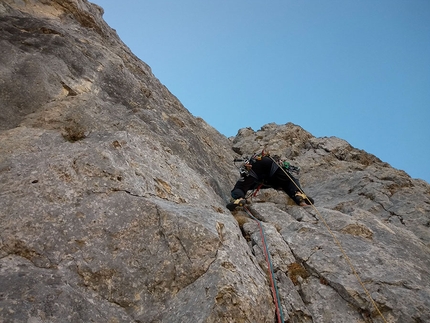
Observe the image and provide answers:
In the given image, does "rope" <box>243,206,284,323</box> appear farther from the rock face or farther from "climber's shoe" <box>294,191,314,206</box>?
"climber's shoe" <box>294,191,314,206</box>

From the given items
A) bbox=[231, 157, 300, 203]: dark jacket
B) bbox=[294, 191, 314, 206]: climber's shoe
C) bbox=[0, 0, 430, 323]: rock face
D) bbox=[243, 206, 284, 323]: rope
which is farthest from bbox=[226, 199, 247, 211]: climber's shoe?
bbox=[294, 191, 314, 206]: climber's shoe

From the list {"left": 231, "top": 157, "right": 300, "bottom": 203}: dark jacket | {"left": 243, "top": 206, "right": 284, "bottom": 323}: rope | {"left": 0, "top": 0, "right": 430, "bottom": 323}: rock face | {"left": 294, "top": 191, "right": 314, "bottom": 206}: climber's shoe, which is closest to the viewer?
{"left": 0, "top": 0, "right": 430, "bottom": 323}: rock face

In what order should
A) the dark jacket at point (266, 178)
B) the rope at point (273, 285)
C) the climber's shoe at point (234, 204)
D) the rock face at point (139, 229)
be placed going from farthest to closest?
the dark jacket at point (266, 178) → the climber's shoe at point (234, 204) → the rope at point (273, 285) → the rock face at point (139, 229)

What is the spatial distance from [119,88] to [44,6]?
6.48 meters

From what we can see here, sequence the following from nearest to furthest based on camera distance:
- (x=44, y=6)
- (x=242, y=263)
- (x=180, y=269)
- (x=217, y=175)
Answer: (x=180, y=269)
(x=242, y=263)
(x=217, y=175)
(x=44, y=6)

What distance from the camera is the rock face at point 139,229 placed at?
518 cm

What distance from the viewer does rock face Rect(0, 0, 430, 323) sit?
17.0 feet

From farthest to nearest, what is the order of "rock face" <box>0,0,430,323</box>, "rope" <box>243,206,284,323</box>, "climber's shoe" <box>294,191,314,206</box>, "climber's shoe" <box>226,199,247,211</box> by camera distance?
"climber's shoe" <box>294,191,314,206</box>
"climber's shoe" <box>226,199,247,211</box>
"rope" <box>243,206,284,323</box>
"rock face" <box>0,0,430,323</box>

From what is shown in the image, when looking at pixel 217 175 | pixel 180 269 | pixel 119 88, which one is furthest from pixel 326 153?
pixel 180 269

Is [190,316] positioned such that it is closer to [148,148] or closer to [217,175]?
[148,148]

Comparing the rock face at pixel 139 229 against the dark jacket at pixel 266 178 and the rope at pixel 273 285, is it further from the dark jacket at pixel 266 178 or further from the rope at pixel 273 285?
the dark jacket at pixel 266 178

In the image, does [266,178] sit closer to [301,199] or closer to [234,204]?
[301,199]

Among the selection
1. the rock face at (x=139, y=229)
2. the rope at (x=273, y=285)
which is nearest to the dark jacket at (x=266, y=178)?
the rock face at (x=139, y=229)

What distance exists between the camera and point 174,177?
29.6 feet
